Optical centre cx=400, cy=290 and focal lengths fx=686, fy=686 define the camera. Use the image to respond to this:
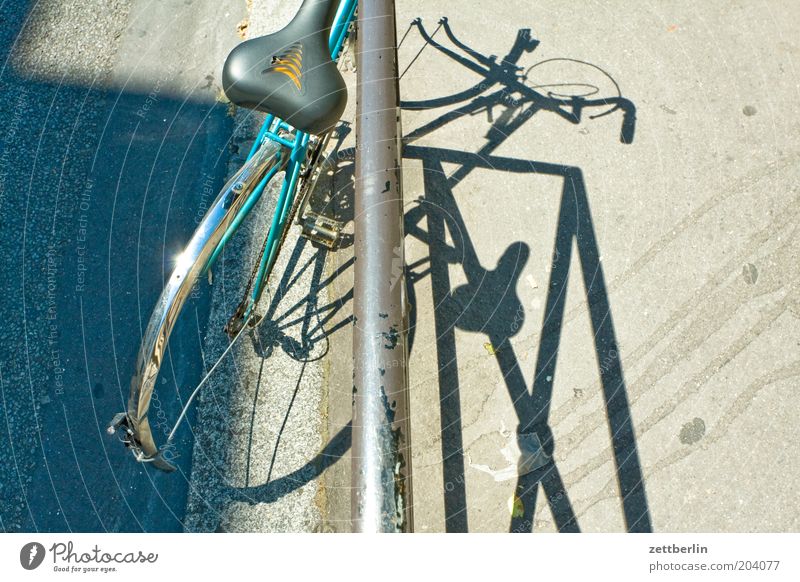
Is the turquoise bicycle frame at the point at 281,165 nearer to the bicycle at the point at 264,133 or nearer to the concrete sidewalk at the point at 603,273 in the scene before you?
the bicycle at the point at 264,133

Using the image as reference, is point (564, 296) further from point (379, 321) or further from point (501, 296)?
point (379, 321)

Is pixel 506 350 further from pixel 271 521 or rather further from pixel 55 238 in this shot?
pixel 55 238

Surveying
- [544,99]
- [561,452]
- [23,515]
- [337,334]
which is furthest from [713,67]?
[23,515]

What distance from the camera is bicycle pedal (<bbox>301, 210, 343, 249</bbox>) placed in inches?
116

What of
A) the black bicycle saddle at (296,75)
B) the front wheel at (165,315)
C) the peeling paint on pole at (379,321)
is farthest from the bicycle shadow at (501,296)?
the peeling paint on pole at (379,321)

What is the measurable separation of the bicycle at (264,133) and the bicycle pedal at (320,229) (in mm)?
373

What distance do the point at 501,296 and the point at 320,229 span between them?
3.17ft

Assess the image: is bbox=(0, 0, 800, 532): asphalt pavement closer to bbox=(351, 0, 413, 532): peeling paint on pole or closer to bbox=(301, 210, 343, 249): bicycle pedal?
bbox=(301, 210, 343, 249): bicycle pedal

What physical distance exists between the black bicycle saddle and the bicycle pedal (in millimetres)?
831

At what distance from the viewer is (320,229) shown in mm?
2939

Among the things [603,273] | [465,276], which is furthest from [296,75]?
[603,273]

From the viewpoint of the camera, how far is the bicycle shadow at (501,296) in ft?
9.72

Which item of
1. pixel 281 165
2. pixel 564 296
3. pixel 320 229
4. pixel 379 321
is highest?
pixel 281 165

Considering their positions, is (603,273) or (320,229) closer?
(320,229)
